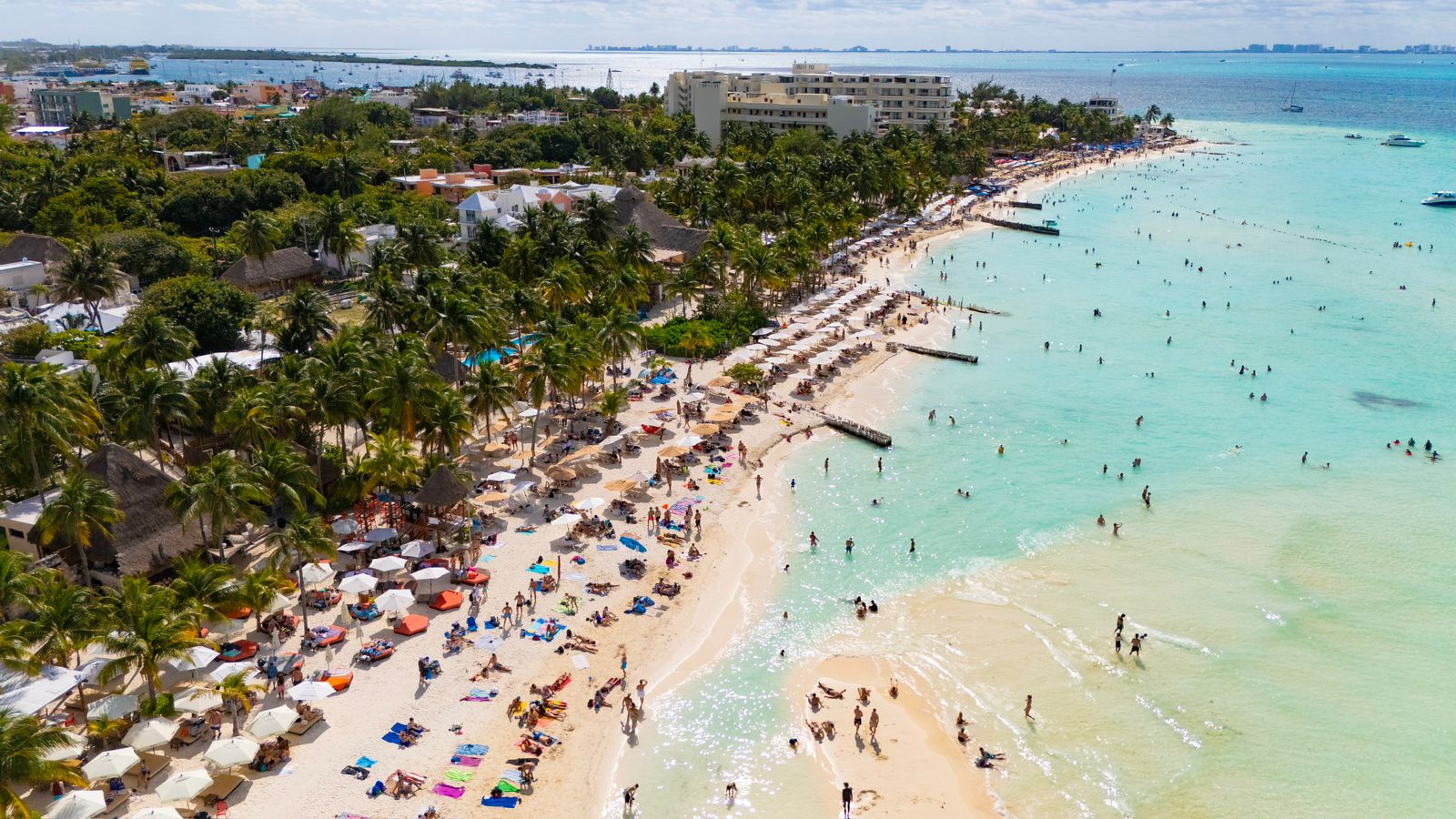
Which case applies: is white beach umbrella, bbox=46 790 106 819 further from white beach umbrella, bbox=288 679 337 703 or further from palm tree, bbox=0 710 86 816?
white beach umbrella, bbox=288 679 337 703

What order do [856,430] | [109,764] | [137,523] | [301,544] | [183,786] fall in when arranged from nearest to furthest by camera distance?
[183,786] < [109,764] < [301,544] < [137,523] < [856,430]

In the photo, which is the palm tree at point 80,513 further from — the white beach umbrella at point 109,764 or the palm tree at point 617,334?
the palm tree at point 617,334

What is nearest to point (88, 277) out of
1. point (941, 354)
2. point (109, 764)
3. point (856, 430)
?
point (109, 764)

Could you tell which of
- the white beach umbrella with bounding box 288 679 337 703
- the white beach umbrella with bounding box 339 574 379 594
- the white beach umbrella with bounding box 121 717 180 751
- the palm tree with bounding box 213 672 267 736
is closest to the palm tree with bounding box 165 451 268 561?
the white beach umbrella with bounding box 339 574 379 594

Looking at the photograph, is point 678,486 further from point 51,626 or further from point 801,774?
point 51,626

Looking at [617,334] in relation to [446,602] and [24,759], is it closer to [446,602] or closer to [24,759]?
[446,602]

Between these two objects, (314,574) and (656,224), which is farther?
(656,224)

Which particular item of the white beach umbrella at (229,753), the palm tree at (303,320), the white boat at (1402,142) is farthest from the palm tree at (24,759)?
the white boat at (1402,142)
